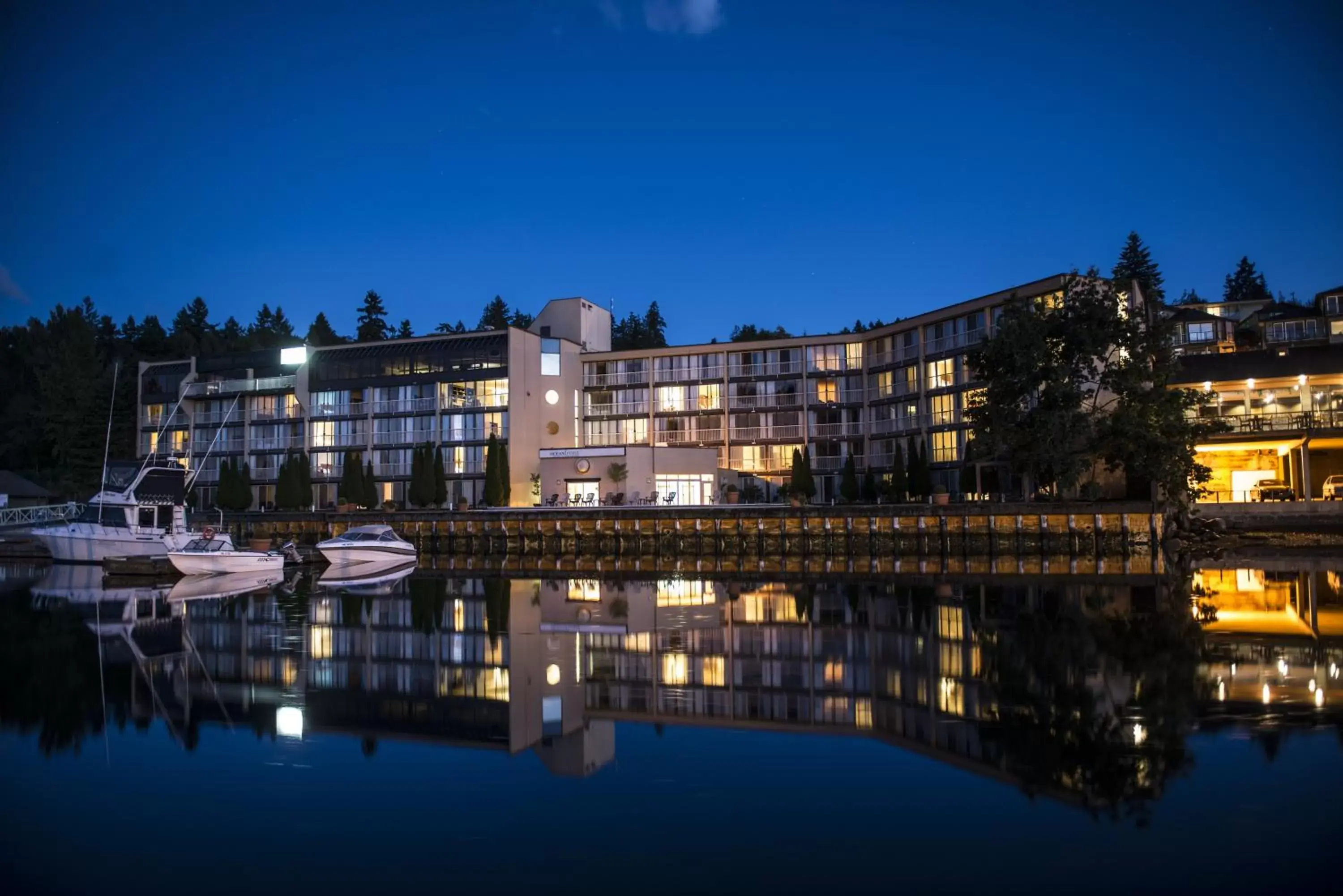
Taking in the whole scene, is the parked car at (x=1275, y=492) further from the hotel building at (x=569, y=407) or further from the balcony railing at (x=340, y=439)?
the balcony railing at (x=340, y=439)

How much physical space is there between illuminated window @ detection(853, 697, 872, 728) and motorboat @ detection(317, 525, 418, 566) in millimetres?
34863

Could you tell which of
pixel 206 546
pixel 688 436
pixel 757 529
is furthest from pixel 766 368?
pixel 206 546

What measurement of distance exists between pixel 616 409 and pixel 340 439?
21609mm

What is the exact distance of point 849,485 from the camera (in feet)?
189

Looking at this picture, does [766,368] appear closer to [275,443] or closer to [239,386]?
[275,443]

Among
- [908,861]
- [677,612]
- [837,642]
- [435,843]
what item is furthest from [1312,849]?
[677,612]

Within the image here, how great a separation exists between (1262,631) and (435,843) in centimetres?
1739

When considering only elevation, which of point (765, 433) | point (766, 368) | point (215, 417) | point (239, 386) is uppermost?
point (239, 386)

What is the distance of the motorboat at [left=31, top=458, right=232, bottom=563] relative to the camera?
4241 centimetres

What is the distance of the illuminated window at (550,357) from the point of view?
2758 inches

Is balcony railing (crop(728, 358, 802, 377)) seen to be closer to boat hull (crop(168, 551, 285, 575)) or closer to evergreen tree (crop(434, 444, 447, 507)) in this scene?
evergreen tree (crop(434, 444, 447, 507))

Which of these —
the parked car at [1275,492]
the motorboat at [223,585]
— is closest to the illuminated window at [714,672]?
the motorboat at [223,585]

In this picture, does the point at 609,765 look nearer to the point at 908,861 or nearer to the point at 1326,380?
the point at 908,861

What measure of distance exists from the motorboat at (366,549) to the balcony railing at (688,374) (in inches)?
1179
